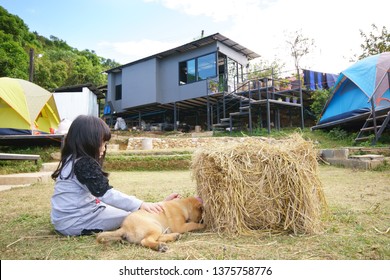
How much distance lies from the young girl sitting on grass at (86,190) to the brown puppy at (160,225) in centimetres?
9

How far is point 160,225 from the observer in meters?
1.92

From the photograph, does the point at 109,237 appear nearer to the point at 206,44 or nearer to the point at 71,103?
the point at 206,44

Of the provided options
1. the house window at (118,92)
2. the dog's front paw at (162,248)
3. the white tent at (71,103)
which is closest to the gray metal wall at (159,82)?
the house window at (118,92)

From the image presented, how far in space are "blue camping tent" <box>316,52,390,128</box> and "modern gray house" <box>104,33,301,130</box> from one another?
3.40 metres

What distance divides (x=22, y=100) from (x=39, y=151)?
220cm

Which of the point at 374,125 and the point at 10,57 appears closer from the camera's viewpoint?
the point at 374,125

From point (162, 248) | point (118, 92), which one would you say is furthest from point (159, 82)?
point (162, 248)

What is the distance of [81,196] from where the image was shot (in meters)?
2.06

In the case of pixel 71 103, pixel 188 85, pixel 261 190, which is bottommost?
pixel 261 190

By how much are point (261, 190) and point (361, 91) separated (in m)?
8.71

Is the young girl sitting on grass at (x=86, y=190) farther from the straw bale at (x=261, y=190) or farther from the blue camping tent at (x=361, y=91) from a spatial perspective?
the blue camping tent at (x=361, y=91)

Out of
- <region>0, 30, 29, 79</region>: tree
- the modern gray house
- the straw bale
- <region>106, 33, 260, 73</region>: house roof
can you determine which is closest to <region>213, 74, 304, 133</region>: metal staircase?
the modern gray house
